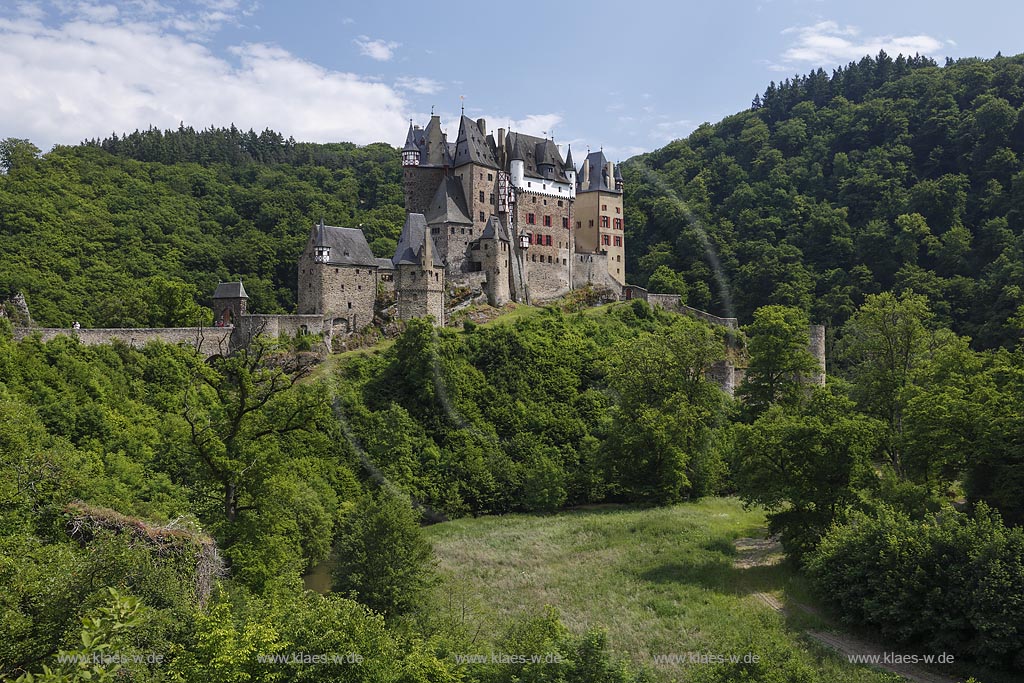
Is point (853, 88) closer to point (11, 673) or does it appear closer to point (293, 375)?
point (293, 375)

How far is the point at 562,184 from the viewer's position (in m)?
56.5

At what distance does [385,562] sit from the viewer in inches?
931

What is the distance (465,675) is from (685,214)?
6532cm

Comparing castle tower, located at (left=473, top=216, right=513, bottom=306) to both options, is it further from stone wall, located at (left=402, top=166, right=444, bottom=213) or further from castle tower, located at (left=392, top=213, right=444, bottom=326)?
stone wall, located at (left=402, top=166, right=444, bottom=213)

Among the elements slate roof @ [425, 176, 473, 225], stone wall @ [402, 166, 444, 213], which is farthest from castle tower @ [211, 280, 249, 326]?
stone wall @ [402, 166, 444, 213]

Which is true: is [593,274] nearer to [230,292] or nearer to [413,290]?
[413,290]

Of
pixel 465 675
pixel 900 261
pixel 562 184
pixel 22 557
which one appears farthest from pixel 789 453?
pixel 900 261

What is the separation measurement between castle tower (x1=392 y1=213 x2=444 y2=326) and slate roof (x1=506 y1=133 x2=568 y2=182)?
12.1 m

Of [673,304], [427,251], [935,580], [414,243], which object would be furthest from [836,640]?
[673,304]

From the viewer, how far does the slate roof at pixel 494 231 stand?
4922 cm

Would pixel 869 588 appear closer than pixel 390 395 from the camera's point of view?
Yes

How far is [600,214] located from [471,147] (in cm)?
1174

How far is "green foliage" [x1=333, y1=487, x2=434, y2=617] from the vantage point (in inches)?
917

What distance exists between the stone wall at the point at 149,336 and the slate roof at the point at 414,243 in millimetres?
9538
